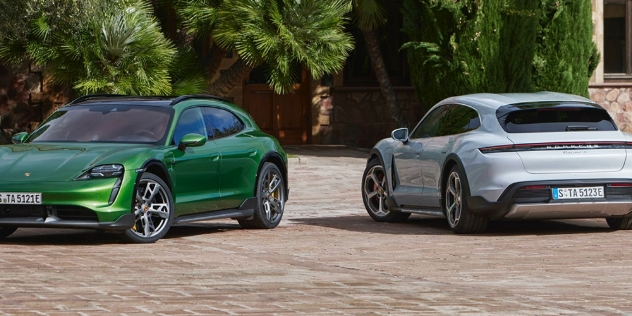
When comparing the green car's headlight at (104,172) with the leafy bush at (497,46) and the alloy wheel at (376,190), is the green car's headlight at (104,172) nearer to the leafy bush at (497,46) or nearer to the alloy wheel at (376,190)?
the alloy wheel at (376,190)

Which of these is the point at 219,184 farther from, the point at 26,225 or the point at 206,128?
the point at 26,225

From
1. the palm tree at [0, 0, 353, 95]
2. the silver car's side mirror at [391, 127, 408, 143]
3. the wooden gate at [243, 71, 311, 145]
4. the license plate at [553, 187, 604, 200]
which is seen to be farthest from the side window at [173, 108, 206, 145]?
the wooden gate at [243, 71, 311, 145]

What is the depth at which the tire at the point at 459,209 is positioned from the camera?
13.4 meters

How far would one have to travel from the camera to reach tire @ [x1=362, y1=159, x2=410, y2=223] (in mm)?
15570

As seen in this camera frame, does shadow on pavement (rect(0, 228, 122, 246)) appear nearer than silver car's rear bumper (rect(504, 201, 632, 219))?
Yes

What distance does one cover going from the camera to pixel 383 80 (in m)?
29.0

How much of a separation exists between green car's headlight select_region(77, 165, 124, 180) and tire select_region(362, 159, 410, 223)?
4095mm

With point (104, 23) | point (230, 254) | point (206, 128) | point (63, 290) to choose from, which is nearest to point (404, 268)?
point (230, 254)

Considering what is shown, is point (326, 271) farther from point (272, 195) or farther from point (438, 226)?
point (438, 226)

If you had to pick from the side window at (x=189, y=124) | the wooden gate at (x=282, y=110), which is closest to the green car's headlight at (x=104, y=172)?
the side window at (x=189, y=124)

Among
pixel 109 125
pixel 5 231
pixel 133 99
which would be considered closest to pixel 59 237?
pixel 5 231

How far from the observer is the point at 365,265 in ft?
35.2

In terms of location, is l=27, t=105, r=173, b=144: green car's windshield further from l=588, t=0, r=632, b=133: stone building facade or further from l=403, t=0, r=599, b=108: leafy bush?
l=588, t=0, r=632, b=133: stone building facade

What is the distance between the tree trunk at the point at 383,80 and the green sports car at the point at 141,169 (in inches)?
546
